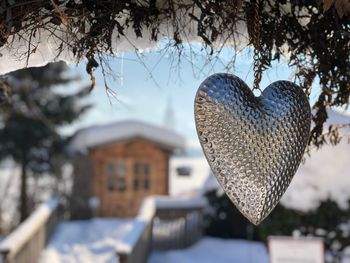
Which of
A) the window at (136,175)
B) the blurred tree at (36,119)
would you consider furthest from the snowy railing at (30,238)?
the blurred tree at (36,119)

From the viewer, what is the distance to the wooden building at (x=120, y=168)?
48.4 feet

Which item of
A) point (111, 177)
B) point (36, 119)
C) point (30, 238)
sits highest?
point (36, 119)

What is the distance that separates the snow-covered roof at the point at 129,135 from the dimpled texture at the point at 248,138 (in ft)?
42.5

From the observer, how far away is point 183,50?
1.91 m

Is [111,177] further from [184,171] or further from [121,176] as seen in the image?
[184,171]

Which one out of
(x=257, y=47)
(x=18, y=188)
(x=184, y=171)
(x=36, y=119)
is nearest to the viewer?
(x=257, y=47)

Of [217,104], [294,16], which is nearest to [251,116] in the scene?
[217,104]

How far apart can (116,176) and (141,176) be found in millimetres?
728

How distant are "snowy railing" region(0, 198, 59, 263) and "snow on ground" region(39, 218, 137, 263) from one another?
299 mm

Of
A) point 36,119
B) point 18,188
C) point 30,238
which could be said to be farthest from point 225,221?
point 18,188

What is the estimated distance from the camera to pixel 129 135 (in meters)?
14.8

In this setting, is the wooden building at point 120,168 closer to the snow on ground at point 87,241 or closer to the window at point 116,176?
the window at point 116,176

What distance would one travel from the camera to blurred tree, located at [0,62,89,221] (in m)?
16.6

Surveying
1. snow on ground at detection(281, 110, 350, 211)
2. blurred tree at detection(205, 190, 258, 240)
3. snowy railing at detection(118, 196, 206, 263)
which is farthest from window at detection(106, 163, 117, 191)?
snow on ground at detection(281, 110, 350, 211)
